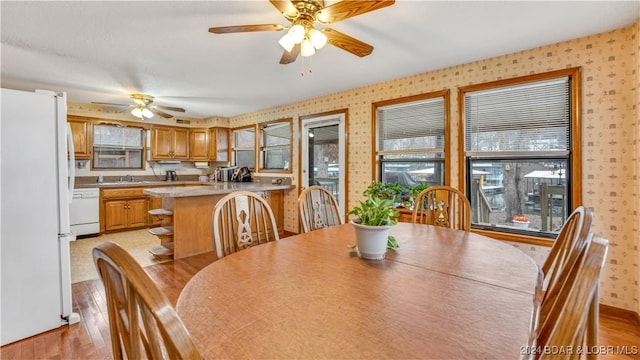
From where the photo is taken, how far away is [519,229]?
2.86 m

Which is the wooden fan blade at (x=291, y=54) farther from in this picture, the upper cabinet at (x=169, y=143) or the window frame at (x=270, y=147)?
the upper cabinet at (x=169, y=143)

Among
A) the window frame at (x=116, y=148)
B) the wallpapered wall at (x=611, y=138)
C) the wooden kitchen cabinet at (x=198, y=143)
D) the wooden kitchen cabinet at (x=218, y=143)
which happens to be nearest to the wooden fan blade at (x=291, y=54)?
the wallpapered wall at (x=611, y=138)

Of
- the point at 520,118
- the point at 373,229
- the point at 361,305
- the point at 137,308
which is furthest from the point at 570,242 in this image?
the point at 520,118

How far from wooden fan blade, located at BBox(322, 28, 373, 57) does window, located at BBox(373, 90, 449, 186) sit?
4.99ft

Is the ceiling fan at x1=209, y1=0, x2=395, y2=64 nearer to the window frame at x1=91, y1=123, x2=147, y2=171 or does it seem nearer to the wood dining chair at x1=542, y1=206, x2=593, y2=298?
the wood dining chair at x1=542, y1=206, x2=593, y2=298

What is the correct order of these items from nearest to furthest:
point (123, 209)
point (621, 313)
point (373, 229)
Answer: point (373, 229) < point (621, 313) < point (123, 209)

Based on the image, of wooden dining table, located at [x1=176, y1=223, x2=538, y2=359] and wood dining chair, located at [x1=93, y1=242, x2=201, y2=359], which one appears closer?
wood dining chair, located at [x1=93, y1=242, x2=201, y2=359]

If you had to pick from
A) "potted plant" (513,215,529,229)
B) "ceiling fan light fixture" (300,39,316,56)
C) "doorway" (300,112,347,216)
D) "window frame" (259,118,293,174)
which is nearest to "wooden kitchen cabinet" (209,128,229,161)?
"window frame" (259,118,293,174)

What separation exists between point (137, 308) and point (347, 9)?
5.74ft

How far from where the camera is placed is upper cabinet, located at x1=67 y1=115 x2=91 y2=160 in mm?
4855

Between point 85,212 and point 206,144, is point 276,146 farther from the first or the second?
point 85,212

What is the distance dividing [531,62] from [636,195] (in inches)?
55.0

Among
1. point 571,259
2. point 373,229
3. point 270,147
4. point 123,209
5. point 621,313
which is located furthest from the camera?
point 270,147

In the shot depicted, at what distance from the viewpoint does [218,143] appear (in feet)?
20.3
